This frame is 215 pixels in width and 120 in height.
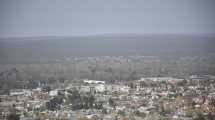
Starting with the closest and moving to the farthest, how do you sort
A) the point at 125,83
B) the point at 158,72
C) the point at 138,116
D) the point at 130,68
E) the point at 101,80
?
1. the point at 138,116
2. the point at 125,83
3. the point at 101,80
4. the point at 158,72
5. the point at 130,68

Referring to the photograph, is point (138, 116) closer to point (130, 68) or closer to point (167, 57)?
point (130, 68)

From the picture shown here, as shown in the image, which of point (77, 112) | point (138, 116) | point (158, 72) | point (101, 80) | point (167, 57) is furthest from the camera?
point (167, 57)

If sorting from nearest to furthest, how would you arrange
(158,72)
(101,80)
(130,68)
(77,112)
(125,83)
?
(77,112) < (125,83) < (101,80) < (158,72) < (130,68)

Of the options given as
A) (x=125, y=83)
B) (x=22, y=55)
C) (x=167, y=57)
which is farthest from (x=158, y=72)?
(x=22, y=55)

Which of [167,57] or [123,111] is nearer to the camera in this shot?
Result: [123,111]

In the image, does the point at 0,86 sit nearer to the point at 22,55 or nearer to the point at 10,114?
the point at 10,114

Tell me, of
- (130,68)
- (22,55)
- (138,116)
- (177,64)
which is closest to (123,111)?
(138,116)
